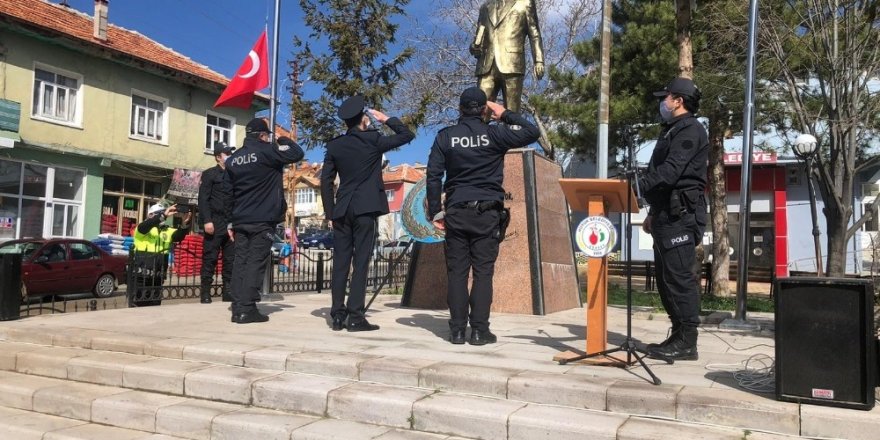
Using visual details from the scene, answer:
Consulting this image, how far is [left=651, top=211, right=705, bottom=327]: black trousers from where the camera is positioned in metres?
Result: 4.47

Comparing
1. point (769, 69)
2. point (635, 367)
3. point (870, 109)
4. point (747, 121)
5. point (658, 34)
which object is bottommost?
point (635, 367)

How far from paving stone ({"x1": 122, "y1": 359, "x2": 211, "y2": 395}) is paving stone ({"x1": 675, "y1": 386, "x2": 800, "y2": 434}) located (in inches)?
131

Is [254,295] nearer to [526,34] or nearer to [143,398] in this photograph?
[143,398]

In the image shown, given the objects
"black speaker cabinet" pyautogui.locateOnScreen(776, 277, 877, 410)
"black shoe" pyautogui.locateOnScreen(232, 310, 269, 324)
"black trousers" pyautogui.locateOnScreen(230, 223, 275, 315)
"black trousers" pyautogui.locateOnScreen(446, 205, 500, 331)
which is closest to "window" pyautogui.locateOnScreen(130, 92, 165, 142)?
"black trousers" pyautogui.locateOnScreen(230, 223, 275, 315)

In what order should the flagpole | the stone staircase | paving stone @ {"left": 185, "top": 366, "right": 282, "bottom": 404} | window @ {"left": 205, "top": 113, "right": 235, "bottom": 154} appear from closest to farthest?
1. the stone staircase
2. paving stone @ {"left": 185, "top": 366, "right": 282, "bottom": 404}
3. the flagpole
4. window @ {"left": 205, "top": 113, "right": 235, "bottom": 154}

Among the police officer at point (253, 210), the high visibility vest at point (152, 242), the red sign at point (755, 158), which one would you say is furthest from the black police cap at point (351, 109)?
the red sign at point (755, 158)

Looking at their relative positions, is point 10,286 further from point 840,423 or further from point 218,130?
point 218,130

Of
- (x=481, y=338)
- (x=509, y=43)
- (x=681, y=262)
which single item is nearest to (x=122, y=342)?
(x=481, y=338)

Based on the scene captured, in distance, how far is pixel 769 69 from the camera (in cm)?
1164

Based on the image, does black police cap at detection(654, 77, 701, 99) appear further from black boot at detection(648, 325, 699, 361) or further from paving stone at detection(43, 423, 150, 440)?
paving stone at detection(43, 423, 150, 440)

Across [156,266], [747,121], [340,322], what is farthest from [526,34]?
[156,266]

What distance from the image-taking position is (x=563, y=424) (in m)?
3.35

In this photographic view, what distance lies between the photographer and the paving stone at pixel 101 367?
15.8 feet

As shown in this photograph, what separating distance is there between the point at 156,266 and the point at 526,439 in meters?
7.29
